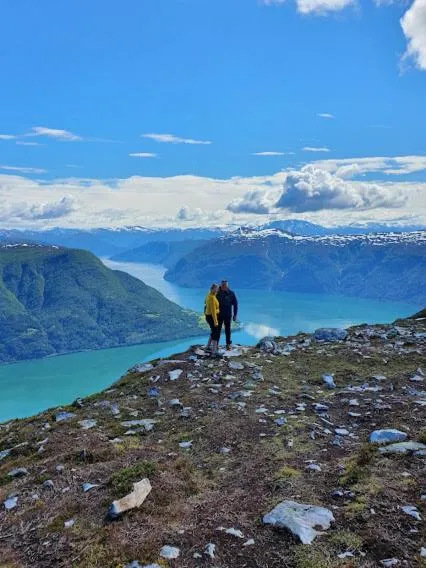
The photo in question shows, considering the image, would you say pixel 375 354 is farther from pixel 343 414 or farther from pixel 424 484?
pixel 424 484

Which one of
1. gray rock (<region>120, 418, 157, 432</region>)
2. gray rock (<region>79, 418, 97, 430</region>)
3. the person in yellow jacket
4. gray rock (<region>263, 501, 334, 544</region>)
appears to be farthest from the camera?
the person in yellow jacket

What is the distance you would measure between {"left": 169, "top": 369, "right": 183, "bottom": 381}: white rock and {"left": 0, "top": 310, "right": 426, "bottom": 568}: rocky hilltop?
33cm

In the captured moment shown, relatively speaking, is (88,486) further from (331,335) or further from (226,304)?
(331,335)

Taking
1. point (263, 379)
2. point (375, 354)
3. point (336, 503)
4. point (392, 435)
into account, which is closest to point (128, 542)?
point (336, 503)

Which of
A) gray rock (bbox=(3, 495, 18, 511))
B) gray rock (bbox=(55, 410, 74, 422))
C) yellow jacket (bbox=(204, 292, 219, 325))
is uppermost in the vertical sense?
yellow jacket (bbox=(204, 292, 219, 325))

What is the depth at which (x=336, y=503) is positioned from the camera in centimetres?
859

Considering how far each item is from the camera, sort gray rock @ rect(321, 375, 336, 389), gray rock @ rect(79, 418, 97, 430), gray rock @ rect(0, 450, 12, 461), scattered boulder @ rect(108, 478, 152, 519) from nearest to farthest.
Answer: scattered boulder @ rect(108, 478, 152, 519) < gray rock @ rect(0, 450, 12, 461) < gray rock @ rect(79, 418, 97, 430) < gray rock @ rect(321, 375, 336, 389)

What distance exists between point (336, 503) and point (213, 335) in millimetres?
14638

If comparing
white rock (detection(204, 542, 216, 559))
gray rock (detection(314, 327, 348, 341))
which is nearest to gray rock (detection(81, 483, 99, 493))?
white rock (detection(204, 542, 216, 559))

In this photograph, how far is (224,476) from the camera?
10383mm

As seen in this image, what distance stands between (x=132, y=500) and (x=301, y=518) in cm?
311

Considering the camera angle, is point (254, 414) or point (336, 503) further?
point (254, 414)

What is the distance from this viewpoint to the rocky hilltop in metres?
7.46

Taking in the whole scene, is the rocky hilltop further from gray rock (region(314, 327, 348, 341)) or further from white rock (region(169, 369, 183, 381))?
gray rock (region(314, 327, 348, 341))
